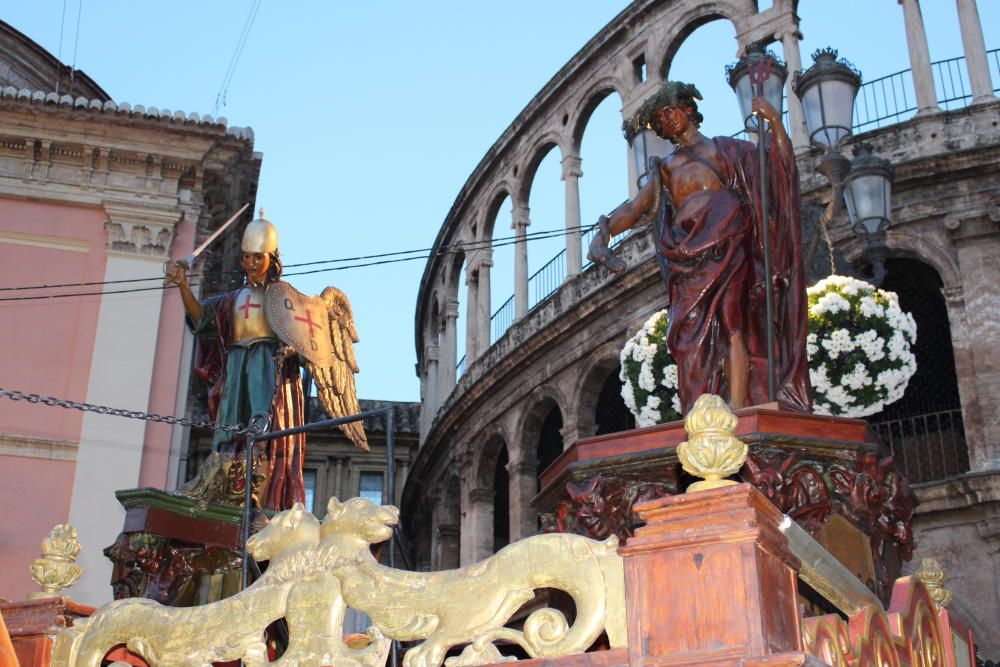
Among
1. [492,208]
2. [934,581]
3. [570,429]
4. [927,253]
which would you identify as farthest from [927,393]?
[934,581]

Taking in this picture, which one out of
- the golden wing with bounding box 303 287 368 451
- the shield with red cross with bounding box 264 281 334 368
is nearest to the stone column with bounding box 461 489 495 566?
the golden wing with bounding box 303 287 368 451

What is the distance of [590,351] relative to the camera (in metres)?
21.4

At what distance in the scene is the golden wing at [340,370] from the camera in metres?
7.41

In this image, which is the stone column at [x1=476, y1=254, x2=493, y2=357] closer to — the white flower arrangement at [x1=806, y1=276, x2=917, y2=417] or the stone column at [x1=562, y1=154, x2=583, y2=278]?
the stone column at [x1=562, y1=154, x2=583, y2=278]

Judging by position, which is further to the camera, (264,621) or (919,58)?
(919,58)

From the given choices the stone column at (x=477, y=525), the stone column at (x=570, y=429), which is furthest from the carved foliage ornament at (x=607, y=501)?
the stone column at (x=477, y=525)

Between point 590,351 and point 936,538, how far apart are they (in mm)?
7111

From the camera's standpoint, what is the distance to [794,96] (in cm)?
1973

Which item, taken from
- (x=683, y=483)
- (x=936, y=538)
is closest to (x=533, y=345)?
(x=936, y=538)

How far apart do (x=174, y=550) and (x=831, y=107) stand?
5586 millimetres

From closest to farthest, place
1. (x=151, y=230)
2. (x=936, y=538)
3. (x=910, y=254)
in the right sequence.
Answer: (x=151, y=230), (x=936, y=538), (x=910, y=254)

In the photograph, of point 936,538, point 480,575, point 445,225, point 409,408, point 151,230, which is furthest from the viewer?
point 409,408

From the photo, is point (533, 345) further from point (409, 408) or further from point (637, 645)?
point (637, 645)

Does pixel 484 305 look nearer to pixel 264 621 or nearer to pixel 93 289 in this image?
pixel 93 289
